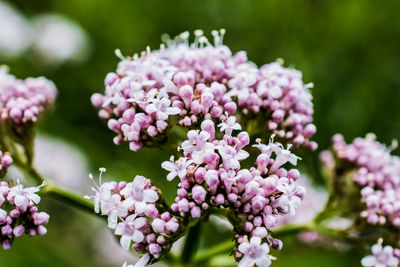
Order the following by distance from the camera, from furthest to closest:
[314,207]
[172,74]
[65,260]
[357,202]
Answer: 1. [65,260]
2. [314,207]
3. [357,202]
4. [172,74]

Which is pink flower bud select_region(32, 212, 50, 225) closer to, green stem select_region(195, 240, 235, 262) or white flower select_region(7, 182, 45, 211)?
white flower select_region(7, 182, 45, 211)

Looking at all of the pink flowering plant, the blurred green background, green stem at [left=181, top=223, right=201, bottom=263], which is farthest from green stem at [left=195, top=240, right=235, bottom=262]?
the blurred green background

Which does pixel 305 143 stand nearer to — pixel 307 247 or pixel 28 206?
pixel 307 247

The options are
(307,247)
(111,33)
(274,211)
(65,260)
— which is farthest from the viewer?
(111,33)

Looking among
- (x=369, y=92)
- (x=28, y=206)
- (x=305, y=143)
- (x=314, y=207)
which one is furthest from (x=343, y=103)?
(x=28, y=206)

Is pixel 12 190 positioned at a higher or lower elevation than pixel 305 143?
lower

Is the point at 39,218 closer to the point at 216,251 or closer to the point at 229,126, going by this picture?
the point at 229,126

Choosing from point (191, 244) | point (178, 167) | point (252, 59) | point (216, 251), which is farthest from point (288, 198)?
point (252, 59)
